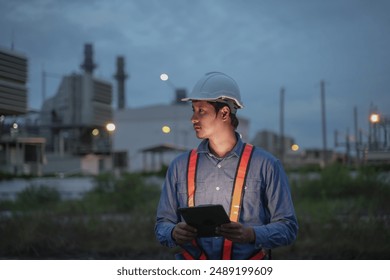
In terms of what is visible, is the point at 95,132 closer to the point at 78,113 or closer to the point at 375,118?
the point at 78,113

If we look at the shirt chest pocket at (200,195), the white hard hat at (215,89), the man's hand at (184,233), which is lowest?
the man's hand at (184,233)

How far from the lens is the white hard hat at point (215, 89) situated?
6.79 feet

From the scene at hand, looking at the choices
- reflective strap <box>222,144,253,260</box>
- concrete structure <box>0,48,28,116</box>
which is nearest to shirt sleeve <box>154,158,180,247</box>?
reflective strap <box>222,144,253,260</box>

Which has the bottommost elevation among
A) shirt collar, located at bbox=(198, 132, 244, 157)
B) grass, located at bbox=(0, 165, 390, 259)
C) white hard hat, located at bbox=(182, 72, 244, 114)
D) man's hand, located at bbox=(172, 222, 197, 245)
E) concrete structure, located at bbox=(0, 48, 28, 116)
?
grass, located at bbox=(0, 165, 390, 259)

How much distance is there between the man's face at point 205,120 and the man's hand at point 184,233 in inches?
14.2

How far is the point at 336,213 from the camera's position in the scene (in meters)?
6.39

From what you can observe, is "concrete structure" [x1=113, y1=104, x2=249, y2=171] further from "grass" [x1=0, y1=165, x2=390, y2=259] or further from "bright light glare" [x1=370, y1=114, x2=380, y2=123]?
"bright light glare" [x1=370, y1=114, x2=380, y2=123]

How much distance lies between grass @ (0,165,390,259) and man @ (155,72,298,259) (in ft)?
11.9

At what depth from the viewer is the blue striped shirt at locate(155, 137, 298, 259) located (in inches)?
78.3

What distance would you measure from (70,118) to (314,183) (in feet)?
13.0

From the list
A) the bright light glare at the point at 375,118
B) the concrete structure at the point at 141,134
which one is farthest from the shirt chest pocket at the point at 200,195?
the concrete structure at the point at 141,134

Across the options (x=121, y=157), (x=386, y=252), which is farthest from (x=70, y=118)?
(x=121, y=157)

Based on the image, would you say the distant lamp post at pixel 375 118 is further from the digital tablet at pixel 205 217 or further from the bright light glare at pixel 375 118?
the digital tablet at pixel 205 217
